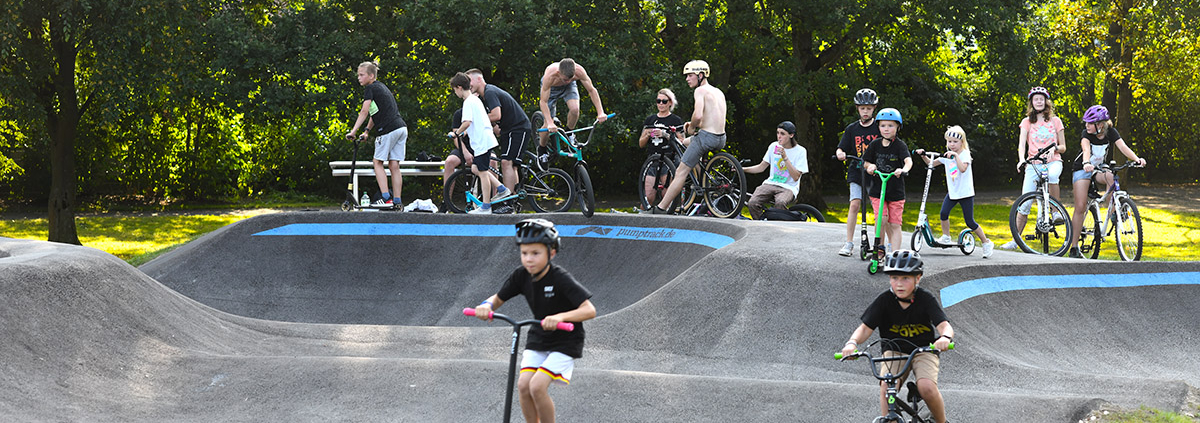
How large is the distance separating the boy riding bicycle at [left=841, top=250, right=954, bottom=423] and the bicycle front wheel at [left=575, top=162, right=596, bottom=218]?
692 cm

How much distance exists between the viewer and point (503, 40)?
63.2 feet

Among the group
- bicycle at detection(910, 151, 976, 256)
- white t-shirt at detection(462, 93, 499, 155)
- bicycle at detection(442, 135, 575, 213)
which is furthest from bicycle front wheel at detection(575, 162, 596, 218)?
bicycle at detection(910, 151, 976, 256)

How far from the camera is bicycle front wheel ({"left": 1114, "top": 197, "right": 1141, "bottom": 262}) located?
10391 millimetres

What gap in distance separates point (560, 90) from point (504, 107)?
0.90 meters

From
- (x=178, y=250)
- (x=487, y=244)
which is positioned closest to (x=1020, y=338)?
(x=487, y=244)

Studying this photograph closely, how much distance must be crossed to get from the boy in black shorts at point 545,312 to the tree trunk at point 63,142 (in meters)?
17.0

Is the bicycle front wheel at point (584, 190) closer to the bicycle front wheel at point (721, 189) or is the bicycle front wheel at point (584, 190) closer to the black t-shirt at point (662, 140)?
the black t-shirt at point (662, 140)

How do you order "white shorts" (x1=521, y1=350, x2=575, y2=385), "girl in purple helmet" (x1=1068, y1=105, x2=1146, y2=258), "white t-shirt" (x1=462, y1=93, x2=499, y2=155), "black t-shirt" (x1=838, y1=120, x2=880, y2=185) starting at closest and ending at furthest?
"white shorts" (x1=521, y1=350, x2=575, y2=385), "black t-shirt" (x1=838, y1=120, x2=880, y2=185), "girl in purple helmet" (x1=1068, y1=105, x2=1146, y2=258), "white t-shirt" (x1=462, y1=93, x2=499, y2=155)

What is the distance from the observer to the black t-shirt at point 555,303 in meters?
4.96

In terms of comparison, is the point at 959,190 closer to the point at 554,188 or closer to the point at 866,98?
the point at 866,98

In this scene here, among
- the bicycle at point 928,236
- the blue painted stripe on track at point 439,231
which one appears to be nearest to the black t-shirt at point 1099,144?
the bicycle at point 928,236

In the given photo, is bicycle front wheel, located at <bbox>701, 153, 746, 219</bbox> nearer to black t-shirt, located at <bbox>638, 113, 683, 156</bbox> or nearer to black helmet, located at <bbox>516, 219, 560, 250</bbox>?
black t-shirt, located at <bbox>638, 113, 683, 156</bbox>

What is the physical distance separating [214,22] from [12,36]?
3.68 meters

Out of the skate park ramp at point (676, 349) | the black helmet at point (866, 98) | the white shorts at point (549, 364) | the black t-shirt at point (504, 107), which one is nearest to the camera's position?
the white shorts at point (549, 364)
